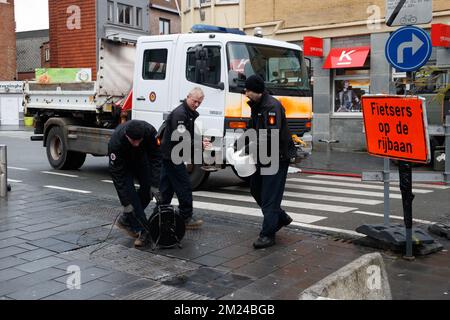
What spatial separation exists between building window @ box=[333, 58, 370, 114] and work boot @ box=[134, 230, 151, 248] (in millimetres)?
13196

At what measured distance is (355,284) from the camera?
11.6 feet

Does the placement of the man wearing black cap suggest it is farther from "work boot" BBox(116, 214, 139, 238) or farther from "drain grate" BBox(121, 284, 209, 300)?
"drain grate" BBox(121, 284, 209, 300)

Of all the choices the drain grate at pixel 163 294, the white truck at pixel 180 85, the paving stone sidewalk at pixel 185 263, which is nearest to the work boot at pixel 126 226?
the paving stone sidewalk at pixel 185 263

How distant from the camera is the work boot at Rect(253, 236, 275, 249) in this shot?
19.5ft

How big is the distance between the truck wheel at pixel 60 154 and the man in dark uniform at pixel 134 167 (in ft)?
22.6

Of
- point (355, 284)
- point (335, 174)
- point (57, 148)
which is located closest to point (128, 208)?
point (355, 284)

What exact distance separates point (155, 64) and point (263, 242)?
5.41m

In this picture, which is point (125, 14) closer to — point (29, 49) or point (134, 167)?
point (29, 49)

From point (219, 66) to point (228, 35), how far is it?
62 cm

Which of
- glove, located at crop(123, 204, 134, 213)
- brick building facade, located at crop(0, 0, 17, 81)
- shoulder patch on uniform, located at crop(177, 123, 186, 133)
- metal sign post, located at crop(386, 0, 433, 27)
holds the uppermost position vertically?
brick building facade, located at crop(0, 0, 17, 81)

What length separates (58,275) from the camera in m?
5.04

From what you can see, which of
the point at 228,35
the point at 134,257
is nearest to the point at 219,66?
the point at 228,35

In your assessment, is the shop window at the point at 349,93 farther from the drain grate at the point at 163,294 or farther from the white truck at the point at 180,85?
the drain grate at the point at 163,294

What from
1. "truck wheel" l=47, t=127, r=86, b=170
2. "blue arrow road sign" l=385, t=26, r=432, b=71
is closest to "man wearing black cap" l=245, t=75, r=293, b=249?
"blue arrow road sign" l=385, t=26, r=432, b=71
